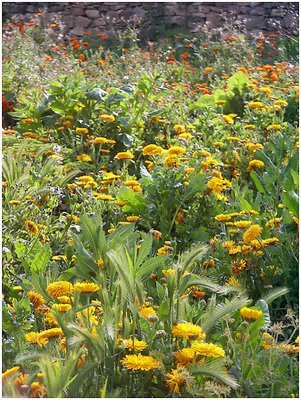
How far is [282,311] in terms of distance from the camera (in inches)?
105

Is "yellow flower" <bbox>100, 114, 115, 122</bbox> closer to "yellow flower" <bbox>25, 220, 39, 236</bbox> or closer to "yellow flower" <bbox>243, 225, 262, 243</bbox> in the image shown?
"yellow flower" <bbox>25, 220, 39, 236</bbox>

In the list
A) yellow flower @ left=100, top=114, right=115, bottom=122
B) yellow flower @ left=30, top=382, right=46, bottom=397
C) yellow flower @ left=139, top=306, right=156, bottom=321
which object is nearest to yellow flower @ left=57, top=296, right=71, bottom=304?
yellow flower @ left=139, top=306, right=156, bottom=321

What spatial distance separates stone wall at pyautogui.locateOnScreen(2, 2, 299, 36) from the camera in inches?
372

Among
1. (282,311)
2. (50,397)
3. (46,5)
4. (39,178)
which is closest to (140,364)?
(50,397)

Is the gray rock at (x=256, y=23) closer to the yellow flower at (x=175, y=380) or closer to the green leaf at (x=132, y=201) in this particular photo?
the green leaf at (x=132, y=201)

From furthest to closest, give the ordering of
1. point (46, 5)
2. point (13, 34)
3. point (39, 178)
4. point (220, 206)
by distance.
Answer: point (46, 5), point (13, 34), point (39, 178), point (220, 206)

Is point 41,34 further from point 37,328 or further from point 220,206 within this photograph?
point 37,328

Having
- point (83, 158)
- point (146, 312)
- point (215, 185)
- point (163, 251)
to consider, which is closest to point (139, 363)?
point (146, 312)

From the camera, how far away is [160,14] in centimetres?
957

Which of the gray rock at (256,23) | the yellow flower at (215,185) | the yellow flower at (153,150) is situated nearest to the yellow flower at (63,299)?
the yellow flower at (215,185)

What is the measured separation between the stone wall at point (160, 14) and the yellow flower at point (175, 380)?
308 inches

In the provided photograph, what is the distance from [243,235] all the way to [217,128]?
6.42 feet

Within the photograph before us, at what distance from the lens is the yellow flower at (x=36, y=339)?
202 cm

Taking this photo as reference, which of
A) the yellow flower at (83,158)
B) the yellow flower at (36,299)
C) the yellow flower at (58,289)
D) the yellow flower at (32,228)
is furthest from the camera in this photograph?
the yellow flower at (83,158)
